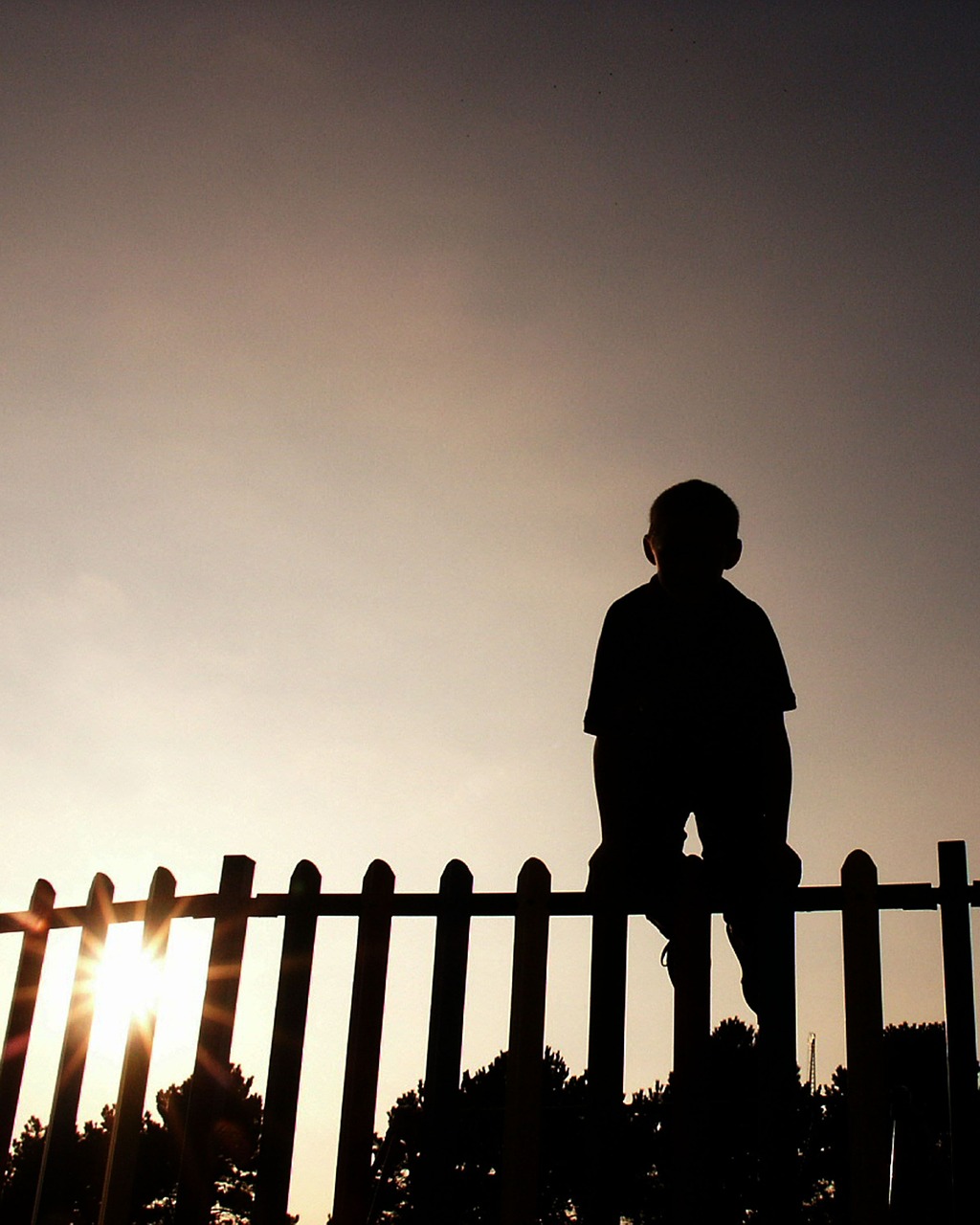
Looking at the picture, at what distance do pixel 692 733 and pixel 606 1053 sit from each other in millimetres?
1092

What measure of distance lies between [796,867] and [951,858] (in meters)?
0.47

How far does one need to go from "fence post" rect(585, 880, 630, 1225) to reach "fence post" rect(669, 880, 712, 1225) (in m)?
0.17

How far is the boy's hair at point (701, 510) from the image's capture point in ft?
14.0

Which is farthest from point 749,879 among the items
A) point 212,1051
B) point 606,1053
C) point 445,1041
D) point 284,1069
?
point 212,1051

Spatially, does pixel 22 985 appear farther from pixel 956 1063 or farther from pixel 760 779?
pixel 956 1063

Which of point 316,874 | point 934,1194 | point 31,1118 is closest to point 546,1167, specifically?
point 934,1194

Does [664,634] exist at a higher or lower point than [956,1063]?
higher

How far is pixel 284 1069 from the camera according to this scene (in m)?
4.06

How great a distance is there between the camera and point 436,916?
163 inches

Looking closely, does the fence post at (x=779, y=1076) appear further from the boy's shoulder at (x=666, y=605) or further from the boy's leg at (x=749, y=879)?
the boy's shoulder at (x=666, y=605)

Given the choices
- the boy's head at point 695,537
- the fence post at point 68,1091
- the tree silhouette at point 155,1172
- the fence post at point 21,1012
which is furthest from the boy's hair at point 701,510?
the tree silhouette at point 155,1172

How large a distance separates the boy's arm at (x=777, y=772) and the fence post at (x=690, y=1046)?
0.37 meters

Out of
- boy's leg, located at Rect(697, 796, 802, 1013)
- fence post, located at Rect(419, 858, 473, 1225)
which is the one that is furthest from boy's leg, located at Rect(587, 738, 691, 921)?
fence post, located at Rect(419, 858, 473, 1225)

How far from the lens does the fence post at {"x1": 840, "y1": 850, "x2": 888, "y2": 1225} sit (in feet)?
11.3
